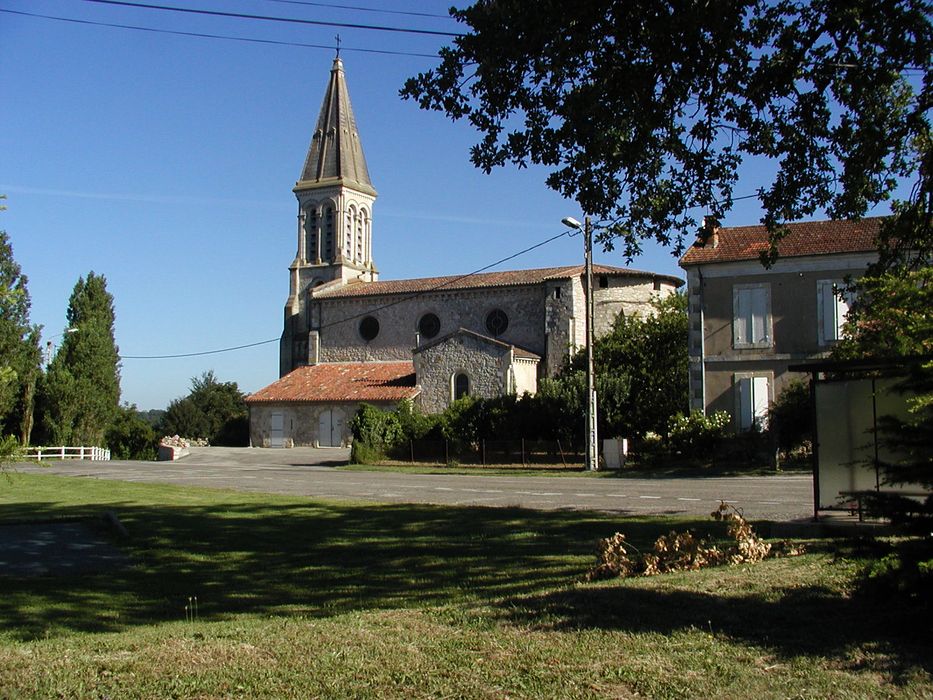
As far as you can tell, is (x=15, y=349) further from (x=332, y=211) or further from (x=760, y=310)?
(x=332, y=211)

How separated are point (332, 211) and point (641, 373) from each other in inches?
1371

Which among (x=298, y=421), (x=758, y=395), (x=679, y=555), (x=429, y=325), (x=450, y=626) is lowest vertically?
(x=450, y=626)

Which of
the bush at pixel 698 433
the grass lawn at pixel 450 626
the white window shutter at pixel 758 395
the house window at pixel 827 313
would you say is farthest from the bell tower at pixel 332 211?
the grass lawn at pixel 450 626

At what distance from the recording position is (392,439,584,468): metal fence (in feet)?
106

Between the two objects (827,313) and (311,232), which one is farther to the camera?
(311,232)

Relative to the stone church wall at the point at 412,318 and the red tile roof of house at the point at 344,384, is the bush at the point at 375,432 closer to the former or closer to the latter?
the red tile roof of house at the point at 344,384

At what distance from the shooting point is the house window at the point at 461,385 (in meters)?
44.6

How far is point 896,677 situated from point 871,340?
1316 cm

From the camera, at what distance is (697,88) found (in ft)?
34.1

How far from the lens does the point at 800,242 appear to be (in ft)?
96.4

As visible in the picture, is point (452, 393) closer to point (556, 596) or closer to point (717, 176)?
point (717, 176)

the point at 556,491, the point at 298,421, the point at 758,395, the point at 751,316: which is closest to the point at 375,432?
the point at 298,421

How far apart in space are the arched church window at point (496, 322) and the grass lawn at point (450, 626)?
121ft

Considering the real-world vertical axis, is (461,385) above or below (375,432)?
above
